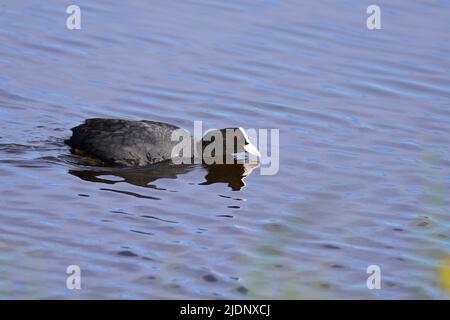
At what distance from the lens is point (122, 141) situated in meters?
9.27

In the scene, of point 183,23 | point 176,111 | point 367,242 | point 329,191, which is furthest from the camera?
point 183,23

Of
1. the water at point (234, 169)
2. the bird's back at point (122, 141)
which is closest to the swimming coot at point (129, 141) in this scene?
the bird's back at point (122, 141)

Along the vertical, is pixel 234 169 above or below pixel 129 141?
below

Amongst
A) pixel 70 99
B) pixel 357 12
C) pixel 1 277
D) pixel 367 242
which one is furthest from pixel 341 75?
pixel 1 277

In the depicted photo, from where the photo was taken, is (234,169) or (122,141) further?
(234,169)

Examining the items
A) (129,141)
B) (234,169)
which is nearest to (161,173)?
(129,141)

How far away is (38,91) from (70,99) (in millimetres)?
372

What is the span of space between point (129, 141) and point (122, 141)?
0.06 metres

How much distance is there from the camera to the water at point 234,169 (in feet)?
23.4

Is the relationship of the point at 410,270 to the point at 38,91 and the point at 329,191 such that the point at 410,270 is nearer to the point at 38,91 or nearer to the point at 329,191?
the point at 329,191

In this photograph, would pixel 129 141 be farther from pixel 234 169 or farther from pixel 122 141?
pixel 234 169

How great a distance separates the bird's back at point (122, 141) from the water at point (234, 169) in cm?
18

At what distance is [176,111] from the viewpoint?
1063 centimetres

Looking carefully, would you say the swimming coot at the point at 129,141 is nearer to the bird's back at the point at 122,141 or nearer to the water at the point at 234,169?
the bird's back at the point at 122,141
